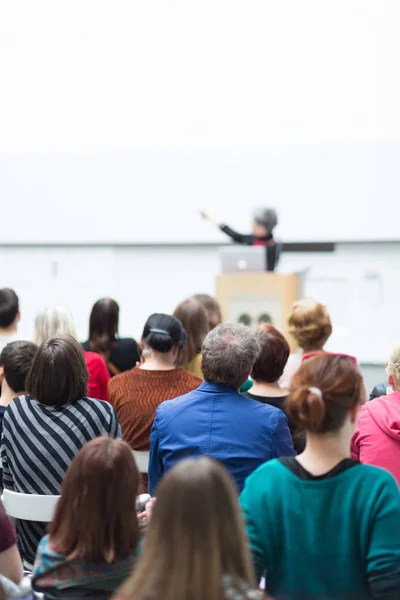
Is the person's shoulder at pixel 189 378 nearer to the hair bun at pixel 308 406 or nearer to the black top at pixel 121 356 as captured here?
the black top at pixel 121 356

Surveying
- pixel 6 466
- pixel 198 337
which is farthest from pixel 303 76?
pixel 6 466

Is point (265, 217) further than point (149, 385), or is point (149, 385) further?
point (265, 217)

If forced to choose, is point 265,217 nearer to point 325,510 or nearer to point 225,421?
point 225,421

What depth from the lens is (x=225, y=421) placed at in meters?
2.29

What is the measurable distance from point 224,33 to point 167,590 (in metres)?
5.86

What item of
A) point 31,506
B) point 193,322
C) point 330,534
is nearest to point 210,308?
point 193,322

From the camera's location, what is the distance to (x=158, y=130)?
22.1 feet

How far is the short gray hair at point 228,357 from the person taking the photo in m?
2.35

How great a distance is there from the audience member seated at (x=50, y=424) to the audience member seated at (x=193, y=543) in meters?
1.26

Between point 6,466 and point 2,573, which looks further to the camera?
point 6,466

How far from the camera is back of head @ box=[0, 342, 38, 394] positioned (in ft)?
9.50

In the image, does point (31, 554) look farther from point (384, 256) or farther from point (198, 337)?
point (384, 256)

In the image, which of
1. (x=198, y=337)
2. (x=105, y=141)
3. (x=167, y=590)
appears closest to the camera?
(x=167, y=590)

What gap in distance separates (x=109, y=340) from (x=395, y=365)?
1640mm
